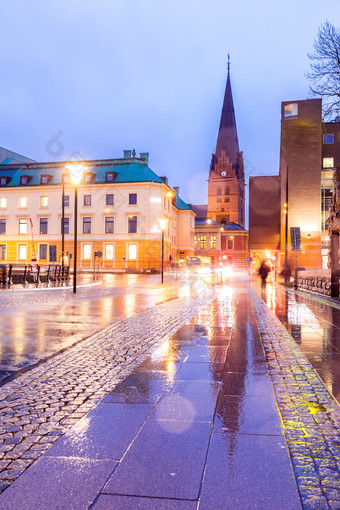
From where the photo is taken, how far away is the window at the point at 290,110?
4922 cm

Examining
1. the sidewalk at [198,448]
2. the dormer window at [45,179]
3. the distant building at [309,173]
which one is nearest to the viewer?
the sidewalk at [198,448]

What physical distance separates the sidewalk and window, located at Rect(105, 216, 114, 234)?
52849 mm

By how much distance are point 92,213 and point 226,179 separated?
75508mm

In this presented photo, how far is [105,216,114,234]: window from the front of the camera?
5759cm

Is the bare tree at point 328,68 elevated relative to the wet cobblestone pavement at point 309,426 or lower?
elevated

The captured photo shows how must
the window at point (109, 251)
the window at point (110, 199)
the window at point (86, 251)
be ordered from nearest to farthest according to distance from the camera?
the window at point (109, 251)
the window at point (110, 199)
the window at point (86, 251)

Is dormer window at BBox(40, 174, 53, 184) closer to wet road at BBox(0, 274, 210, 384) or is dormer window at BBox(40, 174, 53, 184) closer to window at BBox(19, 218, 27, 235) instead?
window at BBox(19, 218, 27, 235)

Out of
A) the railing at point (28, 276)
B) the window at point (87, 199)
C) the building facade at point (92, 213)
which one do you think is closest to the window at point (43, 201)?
the building facade at point (92, 213)

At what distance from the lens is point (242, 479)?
8.65 feet

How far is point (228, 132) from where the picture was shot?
122 m

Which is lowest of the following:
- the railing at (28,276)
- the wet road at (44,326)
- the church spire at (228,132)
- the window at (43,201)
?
the wet road at (44,326)

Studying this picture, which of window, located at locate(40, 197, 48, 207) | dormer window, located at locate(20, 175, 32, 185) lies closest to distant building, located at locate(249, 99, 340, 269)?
window, located at locate(40, 197, 48, 207)

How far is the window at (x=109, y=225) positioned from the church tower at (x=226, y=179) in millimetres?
71891

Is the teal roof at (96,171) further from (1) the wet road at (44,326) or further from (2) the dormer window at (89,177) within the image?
(1) the wet road at (44,326)
